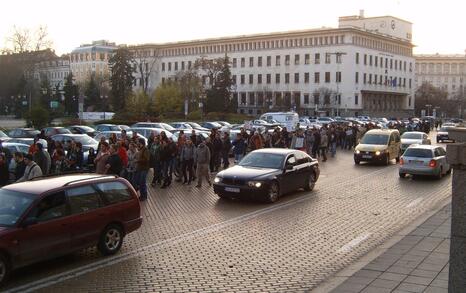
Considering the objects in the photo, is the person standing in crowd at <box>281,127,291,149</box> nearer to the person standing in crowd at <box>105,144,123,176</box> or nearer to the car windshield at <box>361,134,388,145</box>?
the car windshield at <box>361,134,388,145</box>

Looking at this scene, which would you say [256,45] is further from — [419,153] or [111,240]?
[111,240]

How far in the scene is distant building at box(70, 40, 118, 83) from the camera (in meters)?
177

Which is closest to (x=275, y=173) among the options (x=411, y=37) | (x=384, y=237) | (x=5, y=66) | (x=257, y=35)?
(x=384, y=237)

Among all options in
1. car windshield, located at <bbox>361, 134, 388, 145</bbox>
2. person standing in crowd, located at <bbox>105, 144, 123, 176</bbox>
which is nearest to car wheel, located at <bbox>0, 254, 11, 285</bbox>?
person standing in crowd, located at <bbox>105, 144, 123, 176</bbox>

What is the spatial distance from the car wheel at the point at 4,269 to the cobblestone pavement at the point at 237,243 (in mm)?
208

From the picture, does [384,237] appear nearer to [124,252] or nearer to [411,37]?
[124,252]

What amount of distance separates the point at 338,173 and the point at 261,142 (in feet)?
13.1

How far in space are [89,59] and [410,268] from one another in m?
178

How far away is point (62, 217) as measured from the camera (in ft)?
31.9

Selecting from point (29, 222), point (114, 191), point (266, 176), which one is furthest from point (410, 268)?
point (266, 176)

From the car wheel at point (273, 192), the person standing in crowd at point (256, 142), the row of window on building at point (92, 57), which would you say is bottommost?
the car wheel at point (273, 192)

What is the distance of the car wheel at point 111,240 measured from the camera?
10656 millimetres

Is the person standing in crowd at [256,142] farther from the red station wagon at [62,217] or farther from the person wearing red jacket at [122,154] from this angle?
the red station wagon at [62,217]

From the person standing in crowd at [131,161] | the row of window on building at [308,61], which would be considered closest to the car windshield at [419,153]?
the person standing in crowd at [131,161]
